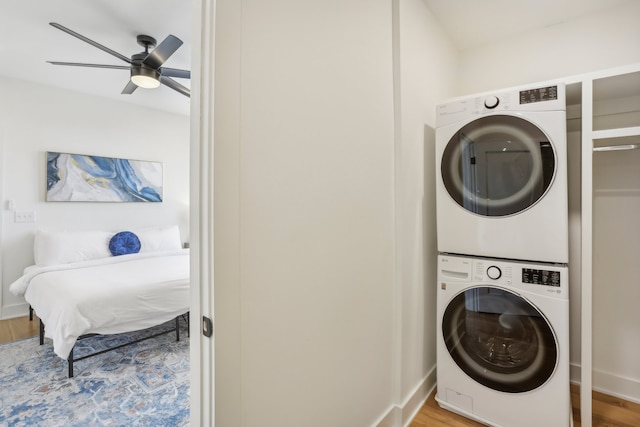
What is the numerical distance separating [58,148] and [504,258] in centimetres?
463

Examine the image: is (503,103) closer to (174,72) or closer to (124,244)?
(174,72)

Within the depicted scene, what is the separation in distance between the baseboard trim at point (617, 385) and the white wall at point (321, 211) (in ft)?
3.73

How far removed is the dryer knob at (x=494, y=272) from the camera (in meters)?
1.62

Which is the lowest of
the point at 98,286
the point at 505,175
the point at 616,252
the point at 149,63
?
the point at 98,286

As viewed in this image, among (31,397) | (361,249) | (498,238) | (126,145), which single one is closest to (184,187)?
(126,145)

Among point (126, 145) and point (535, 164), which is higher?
point (126, 145)

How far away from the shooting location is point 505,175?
1.63 metres

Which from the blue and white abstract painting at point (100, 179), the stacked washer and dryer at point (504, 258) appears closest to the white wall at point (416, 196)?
the stacked washer and dryer at point (504, 258)

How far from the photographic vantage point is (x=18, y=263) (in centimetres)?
340

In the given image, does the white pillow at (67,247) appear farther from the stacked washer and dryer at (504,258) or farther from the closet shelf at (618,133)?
the closet shelf at (618,133)

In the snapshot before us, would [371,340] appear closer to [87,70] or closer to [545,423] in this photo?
[545,423]

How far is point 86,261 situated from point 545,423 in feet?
13.2

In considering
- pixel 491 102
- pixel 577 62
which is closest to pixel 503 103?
pixel 491 102

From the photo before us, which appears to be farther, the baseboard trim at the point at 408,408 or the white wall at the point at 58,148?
the white wall at the point at 58,148
